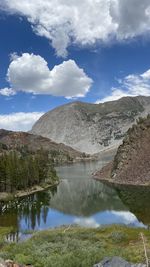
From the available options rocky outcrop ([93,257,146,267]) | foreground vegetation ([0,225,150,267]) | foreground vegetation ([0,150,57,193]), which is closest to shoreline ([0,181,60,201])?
foreground vegetation ([0,150,57,193])

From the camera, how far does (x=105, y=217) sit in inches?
3659

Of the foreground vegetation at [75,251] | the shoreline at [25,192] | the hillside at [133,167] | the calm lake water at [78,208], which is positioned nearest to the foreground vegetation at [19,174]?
the shoreline at [25,192]

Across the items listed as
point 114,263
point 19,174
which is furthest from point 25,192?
point 114,263

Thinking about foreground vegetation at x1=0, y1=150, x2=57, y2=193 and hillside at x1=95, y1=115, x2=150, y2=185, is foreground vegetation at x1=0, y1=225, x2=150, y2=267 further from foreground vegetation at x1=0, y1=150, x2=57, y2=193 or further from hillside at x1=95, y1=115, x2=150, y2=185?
hillside at x1=95, y1=115, x2=150, y2=185

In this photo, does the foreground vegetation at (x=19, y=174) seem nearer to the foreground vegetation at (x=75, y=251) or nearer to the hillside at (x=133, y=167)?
the hillside at (x=133, y=167)

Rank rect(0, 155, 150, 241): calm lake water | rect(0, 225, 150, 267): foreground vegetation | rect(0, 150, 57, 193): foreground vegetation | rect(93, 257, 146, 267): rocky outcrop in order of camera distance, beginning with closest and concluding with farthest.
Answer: rect(93, 257, 146, 267): rocky outcrop → rect(0, 225, 150, 267): foreground vegetation → rect(0, 155, 150, 241): calm lake water → rect(0, 150, 57, 193): foreground vegetation

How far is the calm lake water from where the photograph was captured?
8344 centimetres

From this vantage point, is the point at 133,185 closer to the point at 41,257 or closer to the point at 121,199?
the point at 121,199

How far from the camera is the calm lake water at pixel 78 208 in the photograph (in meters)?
83.4

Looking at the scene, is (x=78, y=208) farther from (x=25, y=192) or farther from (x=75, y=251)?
(x=75, y=251)

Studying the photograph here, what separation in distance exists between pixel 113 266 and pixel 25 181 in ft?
397

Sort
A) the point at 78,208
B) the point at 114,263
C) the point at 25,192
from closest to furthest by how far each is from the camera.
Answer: the point at 114,263 < the point at 78,208 < the point at 25,192

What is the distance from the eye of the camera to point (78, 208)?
359ft

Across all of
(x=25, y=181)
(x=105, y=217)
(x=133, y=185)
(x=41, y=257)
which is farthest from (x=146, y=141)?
(x=41, y=257)
